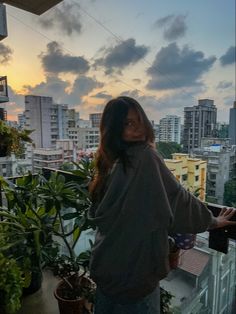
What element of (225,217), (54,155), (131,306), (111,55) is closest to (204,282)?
(225,217)

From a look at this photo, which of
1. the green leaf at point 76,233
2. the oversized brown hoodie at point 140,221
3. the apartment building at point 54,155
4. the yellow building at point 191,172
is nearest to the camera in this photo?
the oversized brown hoodie at point 140,221

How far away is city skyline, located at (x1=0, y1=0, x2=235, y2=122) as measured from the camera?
223cm

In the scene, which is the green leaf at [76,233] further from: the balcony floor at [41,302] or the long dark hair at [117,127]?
the long dark hair at [117,127]

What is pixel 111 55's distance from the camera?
2367 mm

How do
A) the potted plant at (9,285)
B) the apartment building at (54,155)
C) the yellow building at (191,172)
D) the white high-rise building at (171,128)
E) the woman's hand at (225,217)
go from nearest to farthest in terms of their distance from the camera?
1. the woman's hand at (225,217)
2. the potted plant at (9,285)
3. the yellow building at (191,172)
4. the white high-rise building at (171,128)
5. the apartment building at (54,155)

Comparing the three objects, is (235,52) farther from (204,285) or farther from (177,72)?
(204,285)

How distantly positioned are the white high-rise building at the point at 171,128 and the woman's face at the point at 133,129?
0.94 m

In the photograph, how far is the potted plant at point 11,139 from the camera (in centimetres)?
174

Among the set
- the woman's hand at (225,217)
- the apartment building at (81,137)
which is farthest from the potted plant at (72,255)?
the woman's hand at (225,217)

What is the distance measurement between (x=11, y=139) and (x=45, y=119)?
1.64 feet

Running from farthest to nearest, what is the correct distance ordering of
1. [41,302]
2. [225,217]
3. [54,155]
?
[54,155], [41,302], [225,217]

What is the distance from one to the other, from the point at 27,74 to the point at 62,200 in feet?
4.71

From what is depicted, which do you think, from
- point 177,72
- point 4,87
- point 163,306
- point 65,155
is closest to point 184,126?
point 177,72

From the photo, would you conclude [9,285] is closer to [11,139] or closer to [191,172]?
[11,139]
